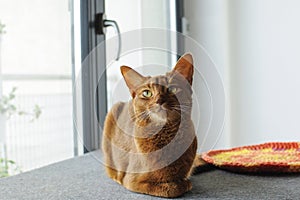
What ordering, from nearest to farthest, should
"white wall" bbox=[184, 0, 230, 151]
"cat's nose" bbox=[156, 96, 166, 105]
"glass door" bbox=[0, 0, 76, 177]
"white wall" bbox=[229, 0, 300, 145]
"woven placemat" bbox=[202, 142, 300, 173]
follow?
1. "cat's nose" bbox=[156, 96, 166, 105]
2. "woven placemat" bbox=[202, 142, 300, 173]
3. "glass door" bbox=[0, 0, 76, 177]
4. "white wall" bbox=[229, 0, 300, 145]
5. "white wall" bbox=[184, 0, 230, 151]

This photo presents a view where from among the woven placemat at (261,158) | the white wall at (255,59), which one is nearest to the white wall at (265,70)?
the white wall at (255,59)

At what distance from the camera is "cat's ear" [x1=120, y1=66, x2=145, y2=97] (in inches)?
28.1

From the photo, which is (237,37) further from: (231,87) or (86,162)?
(86,162)

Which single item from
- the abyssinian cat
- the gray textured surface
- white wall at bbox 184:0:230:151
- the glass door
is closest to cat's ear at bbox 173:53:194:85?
the abyssinian cat

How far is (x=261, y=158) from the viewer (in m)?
0.99

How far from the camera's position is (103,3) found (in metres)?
1.33

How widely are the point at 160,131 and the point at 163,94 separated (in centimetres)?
6

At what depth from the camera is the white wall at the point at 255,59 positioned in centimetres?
184

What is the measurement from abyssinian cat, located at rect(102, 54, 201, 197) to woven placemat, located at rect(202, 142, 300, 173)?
0.70ft

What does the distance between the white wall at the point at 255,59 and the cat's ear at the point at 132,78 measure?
1248 mm

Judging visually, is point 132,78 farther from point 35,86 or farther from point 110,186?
point 35,86

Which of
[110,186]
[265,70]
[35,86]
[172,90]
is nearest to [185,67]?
[172,90]

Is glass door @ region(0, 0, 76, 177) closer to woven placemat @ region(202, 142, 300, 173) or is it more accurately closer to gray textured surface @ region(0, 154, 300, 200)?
gray textured surface @ region(0, 154, 300, 200)

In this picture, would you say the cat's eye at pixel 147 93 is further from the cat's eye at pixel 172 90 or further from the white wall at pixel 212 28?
the white wall at pixel 212 28
